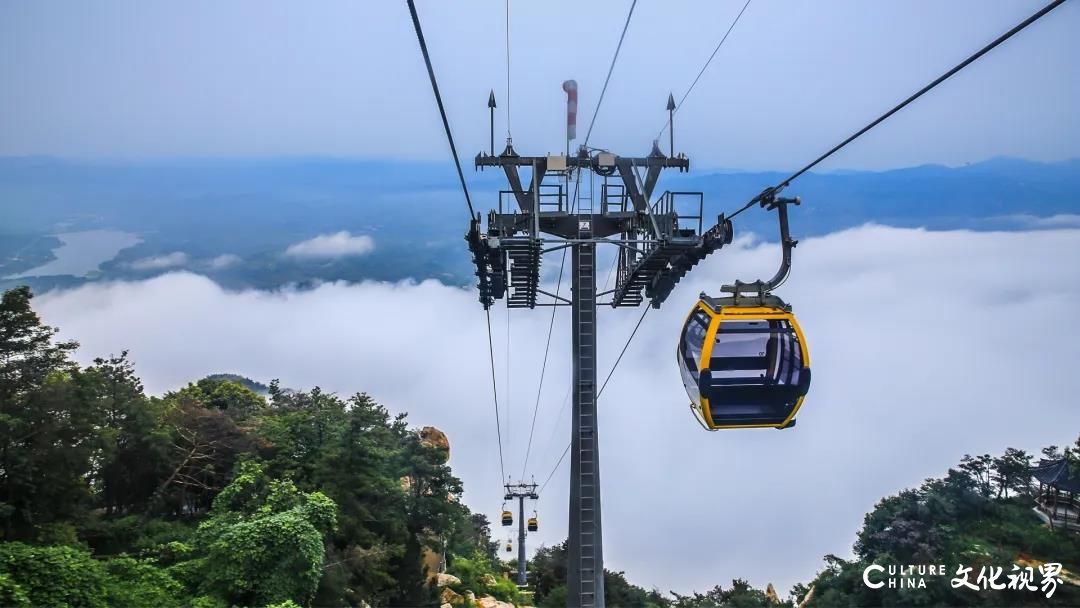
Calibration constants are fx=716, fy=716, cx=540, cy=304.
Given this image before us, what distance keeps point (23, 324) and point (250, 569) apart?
601 centimetres

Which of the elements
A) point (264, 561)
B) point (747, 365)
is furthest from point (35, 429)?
point (747, 365)

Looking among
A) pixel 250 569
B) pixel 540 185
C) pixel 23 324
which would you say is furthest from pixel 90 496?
pixel 540 185

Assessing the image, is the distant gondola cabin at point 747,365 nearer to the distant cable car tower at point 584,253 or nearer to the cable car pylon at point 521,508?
the distant cable car tower at point 584,253


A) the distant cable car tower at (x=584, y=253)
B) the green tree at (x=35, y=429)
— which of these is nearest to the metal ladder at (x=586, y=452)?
the distant cable car tower at (x=584, y=253)

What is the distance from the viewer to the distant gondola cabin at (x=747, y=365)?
255 inches

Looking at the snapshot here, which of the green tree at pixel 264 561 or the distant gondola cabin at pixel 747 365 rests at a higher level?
the distant gondola cabin at pixel 747 365

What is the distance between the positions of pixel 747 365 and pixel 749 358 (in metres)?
0.08

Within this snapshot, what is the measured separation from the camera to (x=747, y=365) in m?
6.69

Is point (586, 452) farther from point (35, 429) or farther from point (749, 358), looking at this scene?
point (35, 429)

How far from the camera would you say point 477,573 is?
24.6m

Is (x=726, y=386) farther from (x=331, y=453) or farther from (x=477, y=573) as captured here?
(x=477, y=573)

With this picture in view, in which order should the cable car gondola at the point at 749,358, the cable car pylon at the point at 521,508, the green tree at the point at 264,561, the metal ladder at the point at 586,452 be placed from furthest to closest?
the cable car pylon at the point at 521,508, the green tree at the point at 264,561, the metal ladder at the point at 586,452, the cable car gondola at the point at 749,358

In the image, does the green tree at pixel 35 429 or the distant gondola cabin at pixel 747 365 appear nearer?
the distant gondola cabin at pixel 747 365

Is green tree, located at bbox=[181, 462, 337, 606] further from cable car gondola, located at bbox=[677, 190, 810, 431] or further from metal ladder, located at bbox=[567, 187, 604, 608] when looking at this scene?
cable car gondola, located at bbox=[677, 190, 810, 431]
